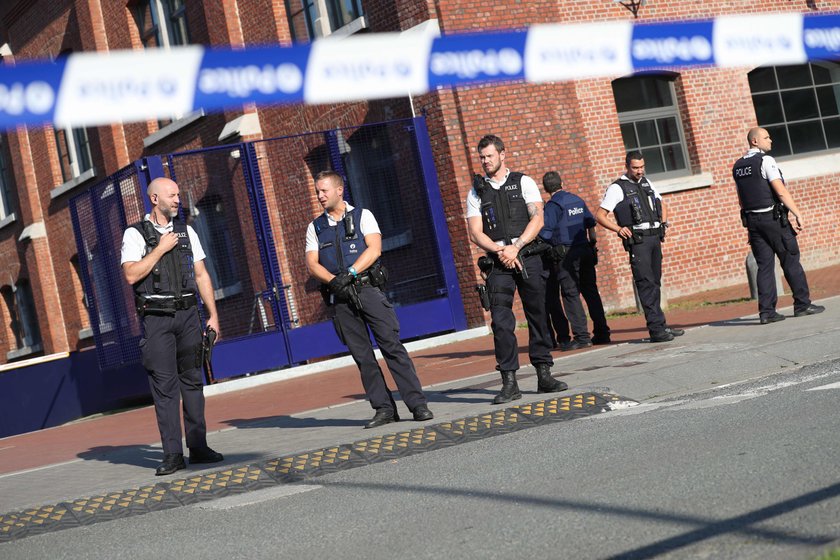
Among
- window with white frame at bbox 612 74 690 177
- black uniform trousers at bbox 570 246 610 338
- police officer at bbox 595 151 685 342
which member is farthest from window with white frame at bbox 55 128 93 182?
police officer at bbox 595 151 685 342

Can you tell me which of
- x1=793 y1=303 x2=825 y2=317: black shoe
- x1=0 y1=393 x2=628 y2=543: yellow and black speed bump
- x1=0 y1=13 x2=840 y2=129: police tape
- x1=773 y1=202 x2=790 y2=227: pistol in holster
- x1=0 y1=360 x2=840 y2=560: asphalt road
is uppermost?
x1=0 y1=13 x2=840 y2=129: police tape

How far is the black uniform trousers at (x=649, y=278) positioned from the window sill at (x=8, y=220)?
2331cm

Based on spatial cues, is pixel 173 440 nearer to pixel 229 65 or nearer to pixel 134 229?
pixel 134 229

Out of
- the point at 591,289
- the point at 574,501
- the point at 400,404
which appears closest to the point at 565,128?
the point at 591,289

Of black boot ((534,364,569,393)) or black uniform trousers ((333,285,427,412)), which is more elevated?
black uniform trousers ((333,285,427,412))

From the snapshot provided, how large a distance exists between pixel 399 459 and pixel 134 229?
2.57 m

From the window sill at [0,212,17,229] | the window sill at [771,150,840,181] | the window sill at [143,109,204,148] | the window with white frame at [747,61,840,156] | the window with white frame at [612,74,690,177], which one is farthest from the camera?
the window sill at [0,212,17,229]

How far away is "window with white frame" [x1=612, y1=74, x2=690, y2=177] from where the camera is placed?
18.9 meters

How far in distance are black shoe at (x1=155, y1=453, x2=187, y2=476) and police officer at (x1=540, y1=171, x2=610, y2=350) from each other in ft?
17.8

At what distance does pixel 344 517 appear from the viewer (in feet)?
19.3

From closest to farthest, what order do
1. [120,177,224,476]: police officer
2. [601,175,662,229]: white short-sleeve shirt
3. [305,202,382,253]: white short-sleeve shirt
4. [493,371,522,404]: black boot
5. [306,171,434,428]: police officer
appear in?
1. [120,177,224,476]: police officer
2. [306,171,434,428]: police officer
3. [305,202,382,253]: white short-sleeve shirt
4. [493,371,522,404]: black boot
5. [601,175,662,229]: white short-sleeve shirt

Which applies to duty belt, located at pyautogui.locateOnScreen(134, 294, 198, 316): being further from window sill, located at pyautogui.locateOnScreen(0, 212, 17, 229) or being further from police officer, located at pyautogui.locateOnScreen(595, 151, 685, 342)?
window sill, located at pyautogui.locateOnScreen(0, 212, 17, 229)

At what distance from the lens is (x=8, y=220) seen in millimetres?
31625

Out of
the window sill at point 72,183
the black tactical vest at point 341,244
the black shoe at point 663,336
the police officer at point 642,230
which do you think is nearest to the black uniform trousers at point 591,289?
the police officer at point 642,230
